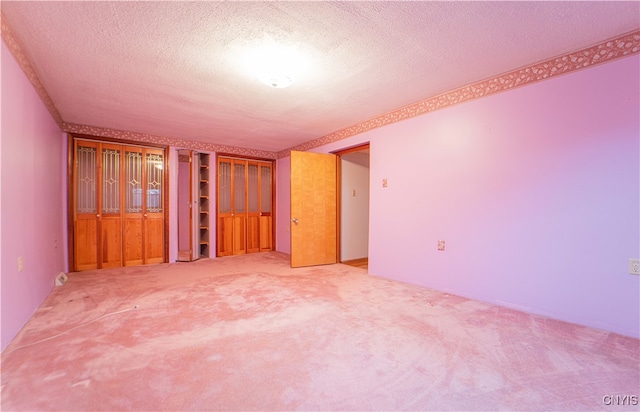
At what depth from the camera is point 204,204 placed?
236 inches

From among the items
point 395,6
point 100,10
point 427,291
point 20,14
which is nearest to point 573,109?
point 395,6

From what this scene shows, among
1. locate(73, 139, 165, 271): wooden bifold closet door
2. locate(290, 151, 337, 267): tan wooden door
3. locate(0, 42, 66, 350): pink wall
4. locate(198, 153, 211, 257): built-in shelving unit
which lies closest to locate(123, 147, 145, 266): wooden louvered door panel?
locate(73, 139, 165, 271): wooden bifold closet door

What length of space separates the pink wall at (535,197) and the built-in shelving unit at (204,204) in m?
4.05

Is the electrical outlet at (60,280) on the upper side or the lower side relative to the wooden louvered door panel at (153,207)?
lower

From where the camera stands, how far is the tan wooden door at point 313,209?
4805 mm

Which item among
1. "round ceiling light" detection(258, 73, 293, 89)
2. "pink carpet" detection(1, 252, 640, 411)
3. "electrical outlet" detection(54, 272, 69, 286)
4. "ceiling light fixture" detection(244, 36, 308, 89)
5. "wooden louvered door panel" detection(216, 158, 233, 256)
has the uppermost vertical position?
"ceiling light fixture" detection(244, 36, 308, 89)

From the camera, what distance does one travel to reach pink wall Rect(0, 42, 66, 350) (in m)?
2.10

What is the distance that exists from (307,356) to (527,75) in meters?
3.23

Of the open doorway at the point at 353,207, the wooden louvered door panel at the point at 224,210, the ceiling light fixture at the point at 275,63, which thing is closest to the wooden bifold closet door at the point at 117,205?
the wooden louvered door panel at the point at 224,210

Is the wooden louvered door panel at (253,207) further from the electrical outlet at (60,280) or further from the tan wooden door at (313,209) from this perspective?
the electrical outlet at (60,280)

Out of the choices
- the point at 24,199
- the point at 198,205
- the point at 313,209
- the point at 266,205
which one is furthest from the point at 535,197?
the point at 198,205

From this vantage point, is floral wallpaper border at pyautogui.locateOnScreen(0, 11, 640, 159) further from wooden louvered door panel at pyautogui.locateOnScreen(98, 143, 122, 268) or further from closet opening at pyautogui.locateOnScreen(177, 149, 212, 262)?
closet opening at pyautogui.locateOnScreen(177, 149, 212, 262)

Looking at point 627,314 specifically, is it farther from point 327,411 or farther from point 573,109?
point 327,411

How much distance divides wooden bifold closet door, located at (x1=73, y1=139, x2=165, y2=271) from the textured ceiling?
1272mm
